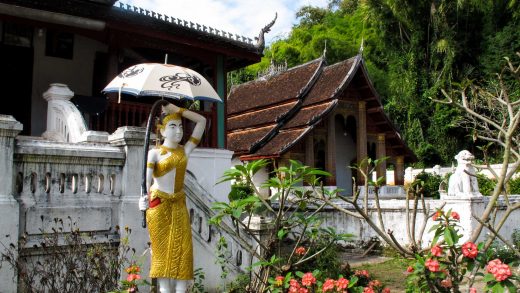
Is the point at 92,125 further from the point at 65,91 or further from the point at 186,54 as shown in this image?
the point at 186,54

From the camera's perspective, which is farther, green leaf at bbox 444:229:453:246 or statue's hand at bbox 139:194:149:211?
statue's hand at bbox 139:194:149:211

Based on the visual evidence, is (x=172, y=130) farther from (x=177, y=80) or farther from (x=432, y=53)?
(x=432, y=53)

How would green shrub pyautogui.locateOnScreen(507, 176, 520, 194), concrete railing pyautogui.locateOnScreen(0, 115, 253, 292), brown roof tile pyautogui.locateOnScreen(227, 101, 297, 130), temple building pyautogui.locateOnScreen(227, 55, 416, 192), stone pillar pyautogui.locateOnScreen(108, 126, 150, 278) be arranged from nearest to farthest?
concrete railing pyautogui.locateOnScreen(0, 115, 253, 292) < stone pillar pyautogui.locateOnScreen(108, 126, 150, 278) < temple building pyautogui.locateOnScreen(227, 55, 416, 192) < green shrub pyautogui.locateOnScreen(507, 176, 520, 194) < brown roof tile pyautogui.locateOnScreen(227, 101, 297, 130)

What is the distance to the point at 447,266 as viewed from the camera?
3.79 metres

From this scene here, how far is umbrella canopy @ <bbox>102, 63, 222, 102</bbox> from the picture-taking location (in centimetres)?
505

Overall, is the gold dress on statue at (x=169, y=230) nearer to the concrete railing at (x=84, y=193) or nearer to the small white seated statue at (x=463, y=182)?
the concrete railing at (x=84, y=193)

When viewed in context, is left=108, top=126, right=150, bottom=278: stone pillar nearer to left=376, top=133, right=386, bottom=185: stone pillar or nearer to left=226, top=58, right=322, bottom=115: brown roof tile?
left=226, top=58, right=322, bottom=115: brown roof tile

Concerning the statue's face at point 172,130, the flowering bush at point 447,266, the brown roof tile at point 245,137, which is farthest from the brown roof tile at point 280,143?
the flowering bush at point 447,266

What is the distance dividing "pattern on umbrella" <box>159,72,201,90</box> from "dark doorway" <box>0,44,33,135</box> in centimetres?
629

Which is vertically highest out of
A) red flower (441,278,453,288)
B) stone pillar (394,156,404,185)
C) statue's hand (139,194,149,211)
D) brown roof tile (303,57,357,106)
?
brown roof tile (303,57,357,106)

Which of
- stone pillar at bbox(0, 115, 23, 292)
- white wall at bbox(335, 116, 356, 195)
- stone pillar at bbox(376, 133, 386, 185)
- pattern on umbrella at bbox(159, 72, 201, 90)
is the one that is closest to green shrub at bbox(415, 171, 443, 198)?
stone pillar at bbox(376, 133, 386, 185)

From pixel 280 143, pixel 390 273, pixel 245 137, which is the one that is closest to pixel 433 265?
pixel 390 273

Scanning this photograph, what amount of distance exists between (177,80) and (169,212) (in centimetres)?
137

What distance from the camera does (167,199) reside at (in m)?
4.81
